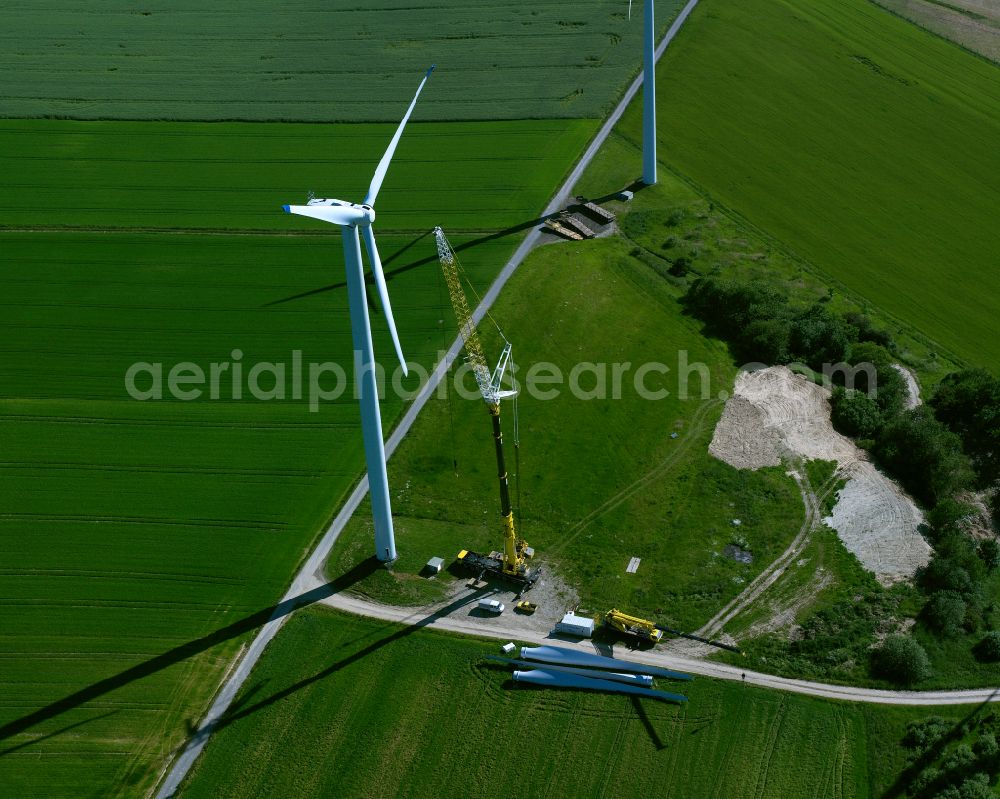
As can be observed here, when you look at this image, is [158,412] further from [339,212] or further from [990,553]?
[990,553]

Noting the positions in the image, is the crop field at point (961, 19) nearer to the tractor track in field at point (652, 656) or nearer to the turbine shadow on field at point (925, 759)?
the tractor track in field at point (652, 656)

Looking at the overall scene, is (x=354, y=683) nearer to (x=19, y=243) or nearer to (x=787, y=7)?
(x=19, y=243)

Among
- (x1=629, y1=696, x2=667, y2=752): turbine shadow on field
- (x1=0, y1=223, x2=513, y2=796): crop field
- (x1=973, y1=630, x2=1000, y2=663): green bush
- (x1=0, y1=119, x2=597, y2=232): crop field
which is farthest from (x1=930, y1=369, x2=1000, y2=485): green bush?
(x1=0, y1=119, x2=597, y2=232): crop field

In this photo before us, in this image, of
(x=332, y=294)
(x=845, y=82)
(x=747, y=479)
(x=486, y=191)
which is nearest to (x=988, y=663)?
(x=747, y=479)

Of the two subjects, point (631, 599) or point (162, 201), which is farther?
point (162, 201)

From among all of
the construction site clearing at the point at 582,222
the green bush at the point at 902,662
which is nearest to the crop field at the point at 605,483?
the green bush at the point at 902,662

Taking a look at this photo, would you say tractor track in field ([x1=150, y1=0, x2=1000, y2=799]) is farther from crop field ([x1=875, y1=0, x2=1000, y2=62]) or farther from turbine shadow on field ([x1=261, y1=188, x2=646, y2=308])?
crop field ([x1=875, y1=0, x2=1000, y2=62])
